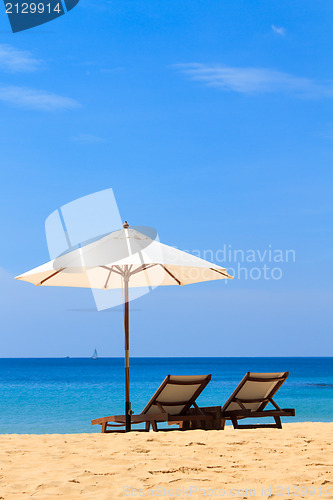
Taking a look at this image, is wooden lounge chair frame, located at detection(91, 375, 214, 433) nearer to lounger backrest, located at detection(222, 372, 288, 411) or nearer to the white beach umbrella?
the white beach umbrella

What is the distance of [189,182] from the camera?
3672 centimetres

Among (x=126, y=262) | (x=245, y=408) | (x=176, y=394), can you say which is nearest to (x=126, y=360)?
(x=176, y=394)

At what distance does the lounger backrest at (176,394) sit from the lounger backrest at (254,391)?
0.43 meters

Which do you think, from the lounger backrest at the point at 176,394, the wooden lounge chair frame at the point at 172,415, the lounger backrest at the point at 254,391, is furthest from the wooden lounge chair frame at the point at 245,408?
the lounger backrest at the point at 176,394

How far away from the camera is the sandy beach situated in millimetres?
4016

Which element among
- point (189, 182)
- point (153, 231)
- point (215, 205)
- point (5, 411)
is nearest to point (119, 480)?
point (153, 231)

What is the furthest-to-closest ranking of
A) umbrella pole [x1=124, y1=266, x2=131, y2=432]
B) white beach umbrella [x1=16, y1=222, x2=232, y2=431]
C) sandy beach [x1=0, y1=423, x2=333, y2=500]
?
umbrella pole [x1=124, y1=266, x2=131, y2=432], white beach umbrella [x1=16, y1=222, x2=232, y2=431], sandy beach [x1=0, y1=423, x2=333, y2=500]

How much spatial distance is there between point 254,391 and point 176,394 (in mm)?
952

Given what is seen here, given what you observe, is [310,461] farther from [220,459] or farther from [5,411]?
[5,411]

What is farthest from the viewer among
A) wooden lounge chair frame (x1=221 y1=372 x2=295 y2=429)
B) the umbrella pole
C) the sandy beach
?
wooden lounge chair frame (x1=221 y1=372 x2=295 y2=429)

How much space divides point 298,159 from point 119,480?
1355 inches

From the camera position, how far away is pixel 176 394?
5754 mm

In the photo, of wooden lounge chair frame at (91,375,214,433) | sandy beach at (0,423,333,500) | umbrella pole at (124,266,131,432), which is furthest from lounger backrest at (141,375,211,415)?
sandy beach at (0,423,333,500)

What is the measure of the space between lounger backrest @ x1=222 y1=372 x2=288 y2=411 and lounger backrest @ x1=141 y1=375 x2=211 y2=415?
1.40 feet
